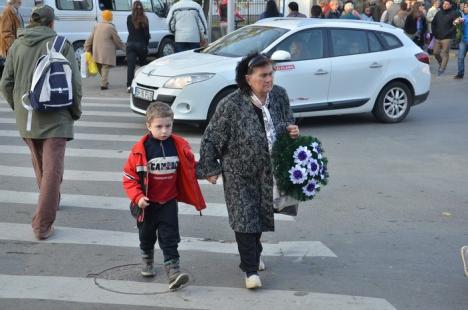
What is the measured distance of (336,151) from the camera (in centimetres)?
1039

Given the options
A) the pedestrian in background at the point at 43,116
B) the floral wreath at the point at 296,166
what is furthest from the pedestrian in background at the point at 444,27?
the floral wreath at the point at 296,166

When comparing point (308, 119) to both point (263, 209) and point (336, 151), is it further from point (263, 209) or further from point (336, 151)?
point (263, 209)

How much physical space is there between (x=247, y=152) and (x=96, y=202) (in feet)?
9.62

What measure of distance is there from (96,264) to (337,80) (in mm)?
6914

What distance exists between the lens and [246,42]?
12023 mm

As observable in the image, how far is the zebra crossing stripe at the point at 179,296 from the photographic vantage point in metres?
5.09

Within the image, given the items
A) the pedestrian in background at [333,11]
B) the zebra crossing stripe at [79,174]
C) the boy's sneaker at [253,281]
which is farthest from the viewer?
the pedestrian in background at [333,11]

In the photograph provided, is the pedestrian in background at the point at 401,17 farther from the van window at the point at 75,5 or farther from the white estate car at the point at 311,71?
the white estate car at the point at 311,71

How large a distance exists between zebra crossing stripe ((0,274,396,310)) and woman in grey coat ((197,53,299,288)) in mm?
177

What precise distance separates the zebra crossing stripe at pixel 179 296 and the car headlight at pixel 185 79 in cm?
584

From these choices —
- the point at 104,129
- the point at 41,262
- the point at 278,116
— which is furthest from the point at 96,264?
the point at 104,129

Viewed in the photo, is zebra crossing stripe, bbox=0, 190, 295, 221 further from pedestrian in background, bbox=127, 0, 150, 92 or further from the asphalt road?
pedestrian in background, bbox=127, 0, 150, 92

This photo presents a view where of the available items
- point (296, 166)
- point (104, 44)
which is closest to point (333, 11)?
point (104, 44)

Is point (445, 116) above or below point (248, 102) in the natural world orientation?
below
